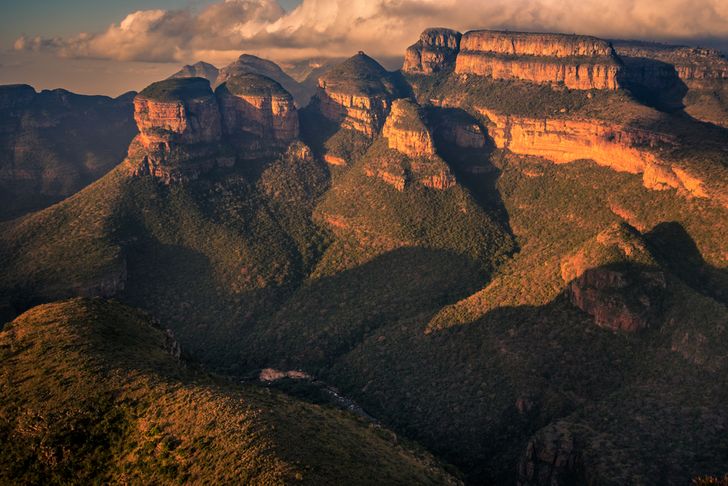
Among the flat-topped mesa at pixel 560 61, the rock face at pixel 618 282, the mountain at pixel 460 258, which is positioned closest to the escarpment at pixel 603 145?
the mountain at pixel 460 258

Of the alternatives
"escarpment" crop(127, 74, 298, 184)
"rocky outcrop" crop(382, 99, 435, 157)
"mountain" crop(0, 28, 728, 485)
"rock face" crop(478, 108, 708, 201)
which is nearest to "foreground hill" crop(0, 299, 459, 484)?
"mountain" crop(0, 28, 728, 485)

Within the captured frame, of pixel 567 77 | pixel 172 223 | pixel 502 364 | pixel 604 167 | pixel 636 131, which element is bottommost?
pixel 502 364

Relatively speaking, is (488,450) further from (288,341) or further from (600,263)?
(288,341)

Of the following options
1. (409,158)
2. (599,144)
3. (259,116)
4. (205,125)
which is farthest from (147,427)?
(259,116)

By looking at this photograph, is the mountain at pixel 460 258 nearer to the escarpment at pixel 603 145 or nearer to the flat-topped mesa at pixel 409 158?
the escarpment at pixel 603 145

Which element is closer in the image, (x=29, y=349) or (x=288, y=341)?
(x=29, y=349)

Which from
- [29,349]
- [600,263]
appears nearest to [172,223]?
[29,349]
